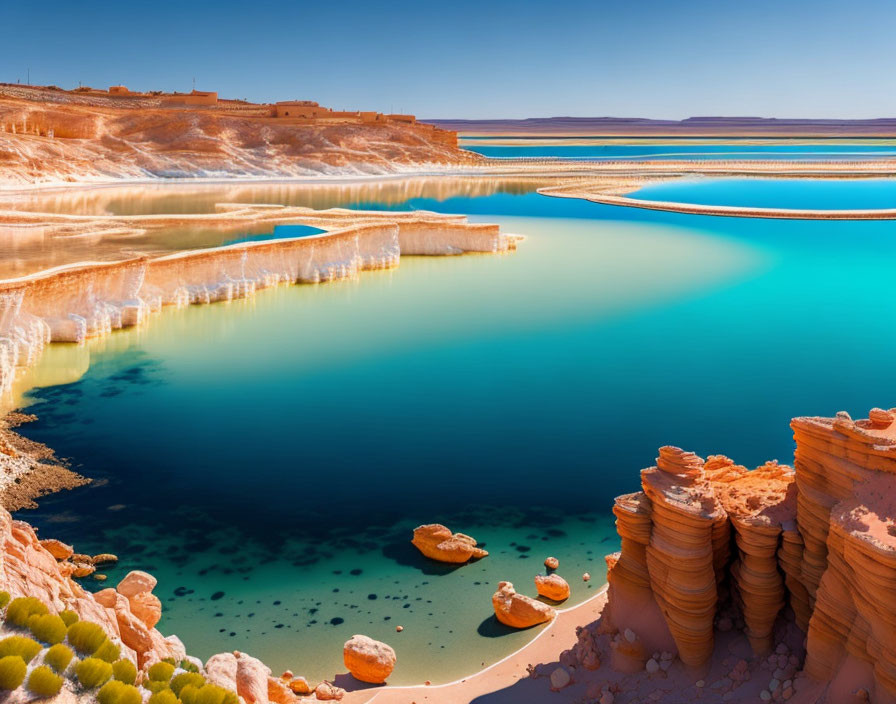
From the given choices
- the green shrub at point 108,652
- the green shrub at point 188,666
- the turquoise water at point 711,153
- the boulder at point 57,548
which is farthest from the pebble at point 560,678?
the turquoise water at point 711,153

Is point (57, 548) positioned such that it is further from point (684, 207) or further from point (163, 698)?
point (684, 207)

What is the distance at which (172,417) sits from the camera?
15.5 meters

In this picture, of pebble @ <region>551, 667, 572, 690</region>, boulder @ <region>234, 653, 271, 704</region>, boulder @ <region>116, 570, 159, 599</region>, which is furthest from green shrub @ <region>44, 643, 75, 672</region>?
pebble @ <region>551, 667, 572, 690</region>

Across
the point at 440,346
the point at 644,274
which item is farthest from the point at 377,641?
the point at 644,274

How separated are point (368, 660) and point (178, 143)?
78292 mm

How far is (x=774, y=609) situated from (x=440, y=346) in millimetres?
14651

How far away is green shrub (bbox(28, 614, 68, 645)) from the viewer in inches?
221

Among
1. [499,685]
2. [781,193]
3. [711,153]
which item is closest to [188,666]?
[499,685]

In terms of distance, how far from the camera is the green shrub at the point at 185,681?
5949 mm

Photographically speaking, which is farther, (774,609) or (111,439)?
(111,439)

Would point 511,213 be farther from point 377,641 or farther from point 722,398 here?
point 377,641

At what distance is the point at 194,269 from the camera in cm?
2544

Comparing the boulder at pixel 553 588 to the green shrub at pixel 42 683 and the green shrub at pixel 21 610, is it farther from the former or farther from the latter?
the green shrub at pixel 42 683

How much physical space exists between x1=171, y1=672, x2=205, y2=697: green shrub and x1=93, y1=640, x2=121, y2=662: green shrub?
446mm
